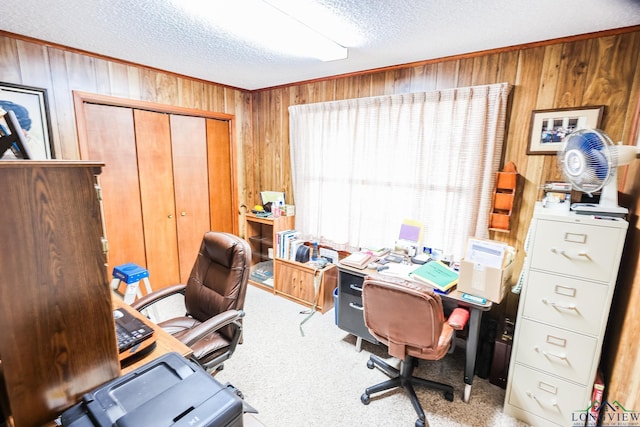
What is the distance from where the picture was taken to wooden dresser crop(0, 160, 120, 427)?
0.73m

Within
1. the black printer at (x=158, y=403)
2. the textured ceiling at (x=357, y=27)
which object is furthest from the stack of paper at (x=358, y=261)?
the textured ceiling at (x=357, y=27)

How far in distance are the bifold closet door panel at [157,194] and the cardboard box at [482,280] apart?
289cm

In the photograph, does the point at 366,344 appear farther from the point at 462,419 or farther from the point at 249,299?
the point at 249,299

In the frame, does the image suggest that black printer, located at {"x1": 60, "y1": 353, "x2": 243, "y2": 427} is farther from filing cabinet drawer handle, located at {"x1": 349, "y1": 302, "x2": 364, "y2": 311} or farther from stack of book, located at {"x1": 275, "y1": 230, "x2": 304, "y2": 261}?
stack of book, located at {"x1": 275, "y1": 230, "x2": 304, "y2": 261}

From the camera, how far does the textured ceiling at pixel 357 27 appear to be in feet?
5.16

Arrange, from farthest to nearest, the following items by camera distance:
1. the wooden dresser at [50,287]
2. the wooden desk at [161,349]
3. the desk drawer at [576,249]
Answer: the desk drawer at [576,249] → the wooden desk at [161,349] → the wooden dresser at [50,287]

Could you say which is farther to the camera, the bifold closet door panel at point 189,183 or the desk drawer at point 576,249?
the bifold closet door panel at point 189,183

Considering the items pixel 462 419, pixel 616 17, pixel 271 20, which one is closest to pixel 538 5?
pixel 616 17

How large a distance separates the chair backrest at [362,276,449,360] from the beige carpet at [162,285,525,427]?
0.46 metres

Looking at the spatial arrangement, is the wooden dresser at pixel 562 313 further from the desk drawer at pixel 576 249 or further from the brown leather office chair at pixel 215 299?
the brown leather office chair at pixel 215 299

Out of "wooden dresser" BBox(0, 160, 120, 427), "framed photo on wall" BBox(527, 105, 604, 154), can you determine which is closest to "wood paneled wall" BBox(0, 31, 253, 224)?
"wooden dresser" BBox(0, 160, 120, 427)

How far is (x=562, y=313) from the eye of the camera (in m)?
1.60

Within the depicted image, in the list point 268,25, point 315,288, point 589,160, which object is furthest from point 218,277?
point 589,160

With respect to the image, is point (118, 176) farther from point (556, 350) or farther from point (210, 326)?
point (556, 350)
